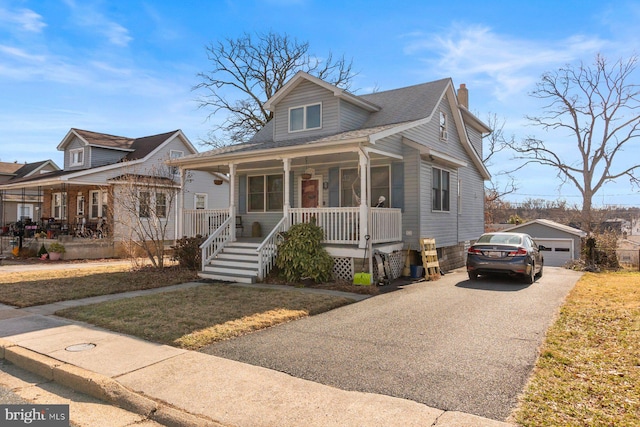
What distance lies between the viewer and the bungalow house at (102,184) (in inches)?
790

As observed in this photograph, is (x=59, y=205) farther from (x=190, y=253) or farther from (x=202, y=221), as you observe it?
(x=190, y=253)

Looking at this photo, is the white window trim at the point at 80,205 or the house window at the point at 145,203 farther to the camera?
the white window trim at the point at 80,205

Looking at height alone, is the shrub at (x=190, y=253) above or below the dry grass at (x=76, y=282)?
above

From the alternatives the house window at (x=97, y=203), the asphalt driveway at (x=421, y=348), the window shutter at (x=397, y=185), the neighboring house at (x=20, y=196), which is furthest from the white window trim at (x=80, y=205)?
the asphalt driveway at (x=421, y=348)

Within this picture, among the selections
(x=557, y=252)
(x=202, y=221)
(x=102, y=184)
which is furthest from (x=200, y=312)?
(x=557, y=252)

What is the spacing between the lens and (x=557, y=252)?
98.9 feet

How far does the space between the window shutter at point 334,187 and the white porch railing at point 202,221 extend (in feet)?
12.0

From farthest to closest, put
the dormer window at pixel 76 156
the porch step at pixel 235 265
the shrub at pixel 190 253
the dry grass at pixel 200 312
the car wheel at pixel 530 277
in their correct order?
the dormer window at pixel 76 156 < the shrub at pixel 190 253 < the porch step at pixel 235 265 < the car wheel at pixel 530 277 < the dry grass at pixel 200 312

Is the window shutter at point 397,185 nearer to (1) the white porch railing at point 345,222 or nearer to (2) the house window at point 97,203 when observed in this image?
(1) the white porch railing at point 345,222

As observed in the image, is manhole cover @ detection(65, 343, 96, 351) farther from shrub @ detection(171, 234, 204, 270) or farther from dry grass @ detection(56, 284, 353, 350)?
shrub @ detection(171, 234, 204, 270)

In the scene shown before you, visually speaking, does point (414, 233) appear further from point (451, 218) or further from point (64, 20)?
point (64, 20)

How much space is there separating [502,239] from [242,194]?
32.1 ft

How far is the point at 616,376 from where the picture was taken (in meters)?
4.32

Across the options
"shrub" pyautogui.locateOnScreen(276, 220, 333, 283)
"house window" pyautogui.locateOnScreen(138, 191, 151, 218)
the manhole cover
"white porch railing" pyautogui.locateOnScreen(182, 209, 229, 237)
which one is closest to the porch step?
"shrub" pyautogui.locateOnScreen(276, 220, 333, 283)
